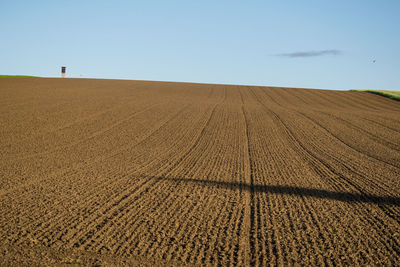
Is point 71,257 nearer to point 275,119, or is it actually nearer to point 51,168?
point 51,168

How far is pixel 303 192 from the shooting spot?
6.84 meters

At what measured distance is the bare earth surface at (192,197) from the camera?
425 centimetres

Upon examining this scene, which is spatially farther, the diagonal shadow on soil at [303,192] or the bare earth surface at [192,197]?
the diagonal shadow on soil at [303,192]

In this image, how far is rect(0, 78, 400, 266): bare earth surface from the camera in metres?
4.25

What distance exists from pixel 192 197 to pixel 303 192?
225cm

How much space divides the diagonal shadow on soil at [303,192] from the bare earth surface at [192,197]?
41 mm

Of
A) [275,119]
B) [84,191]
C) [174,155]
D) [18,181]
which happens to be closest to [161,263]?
[84,191]

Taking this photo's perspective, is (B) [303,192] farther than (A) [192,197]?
Yes

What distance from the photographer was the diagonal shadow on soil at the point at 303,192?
21.7 feet

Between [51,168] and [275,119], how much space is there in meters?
12.9

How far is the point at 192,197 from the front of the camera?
617 cm

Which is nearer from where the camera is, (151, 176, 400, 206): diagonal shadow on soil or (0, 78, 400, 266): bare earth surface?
(0, 78, 400, 266): bare earth surface

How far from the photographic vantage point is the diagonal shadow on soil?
661 cm

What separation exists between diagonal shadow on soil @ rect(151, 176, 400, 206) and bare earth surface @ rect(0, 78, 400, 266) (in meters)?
0.04
